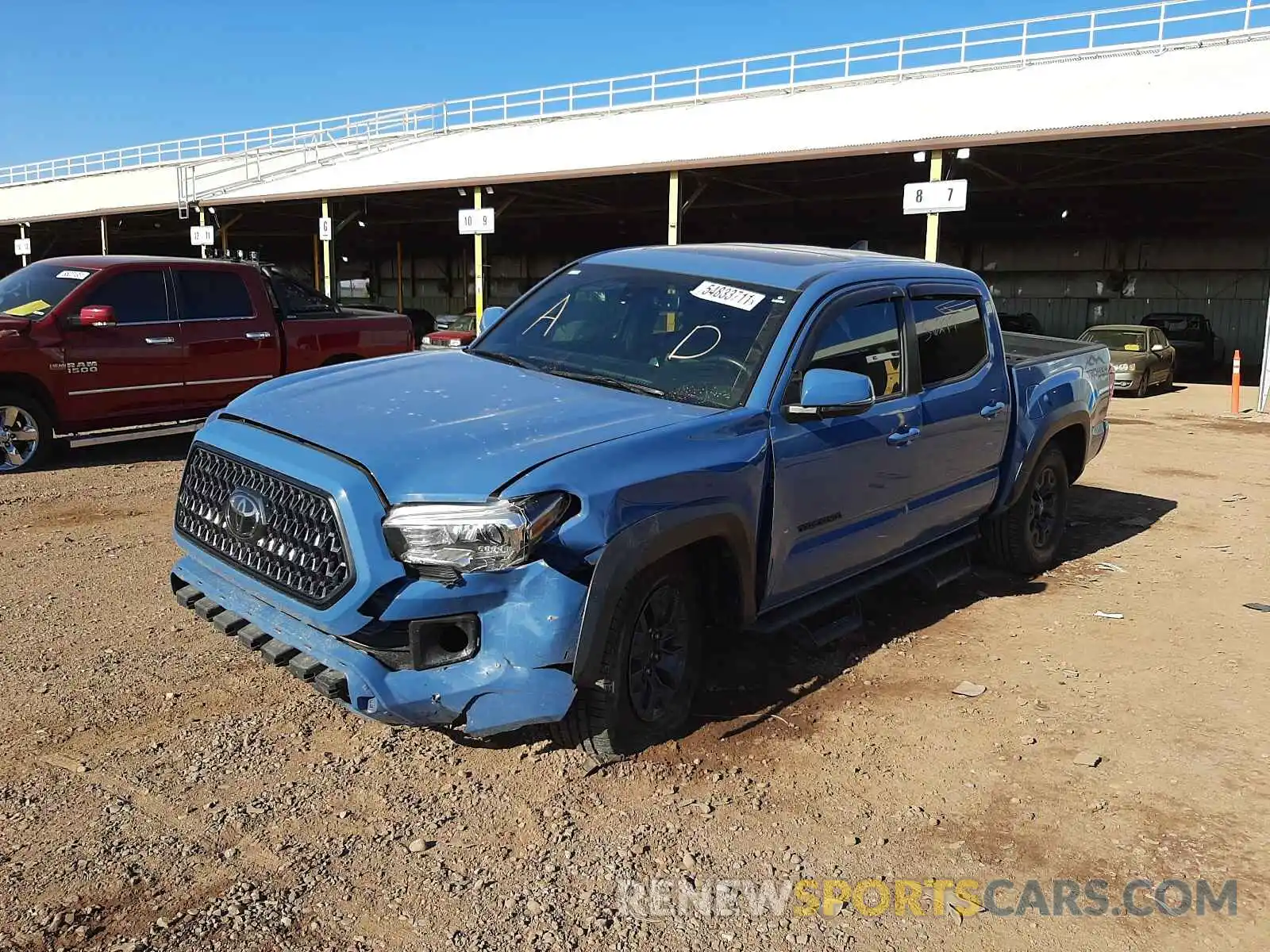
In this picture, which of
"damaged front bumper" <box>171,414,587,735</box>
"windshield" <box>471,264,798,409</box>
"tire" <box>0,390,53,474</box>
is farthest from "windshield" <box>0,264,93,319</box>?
"damaged front bumper" <box>171,414,587,735</box>

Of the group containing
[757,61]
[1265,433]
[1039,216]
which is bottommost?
[1265,433]

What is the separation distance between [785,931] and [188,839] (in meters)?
1.86

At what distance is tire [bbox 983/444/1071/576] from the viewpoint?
239 inches

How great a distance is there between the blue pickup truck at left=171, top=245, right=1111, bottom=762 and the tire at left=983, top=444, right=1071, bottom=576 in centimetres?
71

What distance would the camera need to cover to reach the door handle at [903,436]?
4.50 metres

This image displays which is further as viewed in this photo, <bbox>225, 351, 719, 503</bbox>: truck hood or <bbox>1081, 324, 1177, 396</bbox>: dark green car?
<bbox>1081, 324, 1177, 396</bbox>: dark green car

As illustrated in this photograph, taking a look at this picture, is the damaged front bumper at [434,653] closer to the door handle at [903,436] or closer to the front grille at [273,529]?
the front grille at [273,529]

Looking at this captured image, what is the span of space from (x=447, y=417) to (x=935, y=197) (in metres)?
15.8

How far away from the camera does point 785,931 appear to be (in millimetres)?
2760

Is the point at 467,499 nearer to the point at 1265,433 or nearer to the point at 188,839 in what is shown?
the point at 188,839

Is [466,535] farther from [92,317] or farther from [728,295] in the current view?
[92,317]

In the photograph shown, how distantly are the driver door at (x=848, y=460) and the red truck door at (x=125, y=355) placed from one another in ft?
22.8

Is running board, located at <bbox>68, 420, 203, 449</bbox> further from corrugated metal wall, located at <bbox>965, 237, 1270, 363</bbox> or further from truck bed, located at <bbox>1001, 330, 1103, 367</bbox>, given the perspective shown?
corrugated metal wall, located at <bbox>965, 237, 1270, 363</bbox>

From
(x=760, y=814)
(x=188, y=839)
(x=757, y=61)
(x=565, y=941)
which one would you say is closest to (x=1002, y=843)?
(x=760, y=814)
